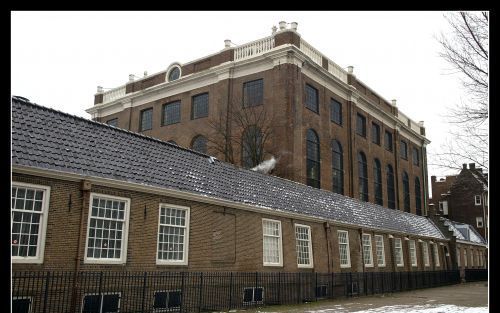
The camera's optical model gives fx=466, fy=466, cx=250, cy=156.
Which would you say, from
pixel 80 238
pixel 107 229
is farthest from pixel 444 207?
pixel 80 238

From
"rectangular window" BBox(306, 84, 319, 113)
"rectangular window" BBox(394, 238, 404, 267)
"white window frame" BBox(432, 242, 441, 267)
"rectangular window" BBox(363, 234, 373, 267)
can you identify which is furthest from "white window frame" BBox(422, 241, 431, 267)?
"rectangular window" BBox(306, 84, 319, 113)

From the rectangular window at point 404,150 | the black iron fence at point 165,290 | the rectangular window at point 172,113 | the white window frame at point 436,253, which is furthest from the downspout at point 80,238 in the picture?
the rectangular window at point 404,150

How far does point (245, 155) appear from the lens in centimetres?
3512

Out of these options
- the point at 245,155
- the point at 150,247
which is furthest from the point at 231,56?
the point at 150,247

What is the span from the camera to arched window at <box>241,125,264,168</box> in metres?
33.9

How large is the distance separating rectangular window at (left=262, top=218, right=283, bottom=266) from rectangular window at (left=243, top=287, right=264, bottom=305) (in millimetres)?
1397

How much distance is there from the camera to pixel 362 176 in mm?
43812

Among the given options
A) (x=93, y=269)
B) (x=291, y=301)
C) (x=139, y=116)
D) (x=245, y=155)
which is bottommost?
(x=291, y=301)

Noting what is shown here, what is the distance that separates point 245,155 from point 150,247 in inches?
821

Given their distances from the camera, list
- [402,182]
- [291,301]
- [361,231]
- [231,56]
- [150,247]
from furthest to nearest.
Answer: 1. [402,182]
2. [231,56]
3. [361,231]
4. [291,301]
5. [150,247]

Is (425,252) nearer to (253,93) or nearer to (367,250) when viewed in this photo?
(367,250)

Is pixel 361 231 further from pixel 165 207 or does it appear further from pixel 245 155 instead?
pixel 165 207

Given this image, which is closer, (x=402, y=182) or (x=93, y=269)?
(x=93, y=269)

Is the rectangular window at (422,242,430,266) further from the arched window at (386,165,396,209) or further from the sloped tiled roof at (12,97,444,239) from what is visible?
the sloped tiled roof at (12,97,444,239)
